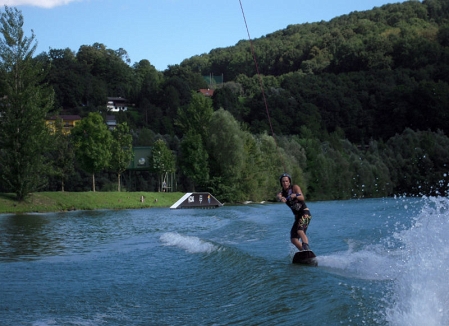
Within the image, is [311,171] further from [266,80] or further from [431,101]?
[266,80]

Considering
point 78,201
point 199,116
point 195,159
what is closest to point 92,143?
point 78,201

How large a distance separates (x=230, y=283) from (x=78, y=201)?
128 feet

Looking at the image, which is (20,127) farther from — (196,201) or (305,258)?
(305,258)

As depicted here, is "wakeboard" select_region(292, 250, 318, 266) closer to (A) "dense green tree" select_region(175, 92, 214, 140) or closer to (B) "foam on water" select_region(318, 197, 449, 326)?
(B) "foam on water" select_region(318, 197, 449, 326)

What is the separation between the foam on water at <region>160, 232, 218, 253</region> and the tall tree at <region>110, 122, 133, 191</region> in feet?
144

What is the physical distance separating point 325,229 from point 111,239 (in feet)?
27.9

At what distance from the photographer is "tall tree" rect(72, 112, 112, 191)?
5875cm

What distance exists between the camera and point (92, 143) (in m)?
58.7

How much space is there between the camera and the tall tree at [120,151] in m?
64.7

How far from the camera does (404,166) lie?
85.1m

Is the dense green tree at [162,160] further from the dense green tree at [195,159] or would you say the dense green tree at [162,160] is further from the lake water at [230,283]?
the lake water at [230,283]

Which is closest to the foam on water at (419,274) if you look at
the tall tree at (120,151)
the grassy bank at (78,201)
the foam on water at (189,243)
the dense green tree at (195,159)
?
the foam on water at (189,243)

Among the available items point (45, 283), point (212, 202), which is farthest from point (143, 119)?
point (45, 283)

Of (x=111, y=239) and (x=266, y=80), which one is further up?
(x=266, y=80)
